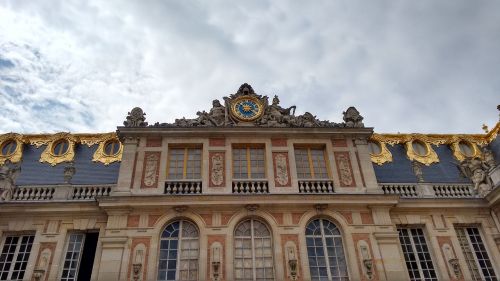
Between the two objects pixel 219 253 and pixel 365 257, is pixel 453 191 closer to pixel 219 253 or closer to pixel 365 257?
pixel 365 257

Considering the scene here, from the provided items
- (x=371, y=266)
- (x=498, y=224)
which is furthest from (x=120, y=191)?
(x=498, y=224)

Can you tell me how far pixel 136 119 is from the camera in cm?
1867

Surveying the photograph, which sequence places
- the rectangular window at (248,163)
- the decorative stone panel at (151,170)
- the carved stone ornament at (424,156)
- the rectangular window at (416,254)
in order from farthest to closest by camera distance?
the carved stone ornament at (424,156), the rectangular window at (248,163), the decorative stone panel at (151,170), the rectangular window at (416,254)

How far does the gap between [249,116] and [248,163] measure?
2.34 metres

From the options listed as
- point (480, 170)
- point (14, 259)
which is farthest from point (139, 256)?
point (480, 170)

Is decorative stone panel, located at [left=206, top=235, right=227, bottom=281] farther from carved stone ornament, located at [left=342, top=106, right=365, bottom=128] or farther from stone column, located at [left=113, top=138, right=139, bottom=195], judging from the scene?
carved stone ornament, located at [left=342, top=106, right=365, bottom=128]

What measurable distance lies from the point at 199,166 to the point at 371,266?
7620 mm

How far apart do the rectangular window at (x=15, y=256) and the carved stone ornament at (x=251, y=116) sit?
6.68m

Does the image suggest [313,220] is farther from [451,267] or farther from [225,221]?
[451,267]

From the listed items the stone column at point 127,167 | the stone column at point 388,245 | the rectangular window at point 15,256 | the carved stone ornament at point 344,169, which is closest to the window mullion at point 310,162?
the carved stone ornament at point 344,169

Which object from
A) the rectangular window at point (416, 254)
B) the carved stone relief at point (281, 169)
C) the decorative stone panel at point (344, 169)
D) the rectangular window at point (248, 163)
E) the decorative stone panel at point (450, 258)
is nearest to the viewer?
the decorative stone panel at point (450, 258)

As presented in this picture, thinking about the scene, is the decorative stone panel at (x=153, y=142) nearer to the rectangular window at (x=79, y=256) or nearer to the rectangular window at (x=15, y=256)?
the rectangular window at (x=79, y=256)

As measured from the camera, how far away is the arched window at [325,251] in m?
15.3

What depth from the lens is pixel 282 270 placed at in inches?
594
